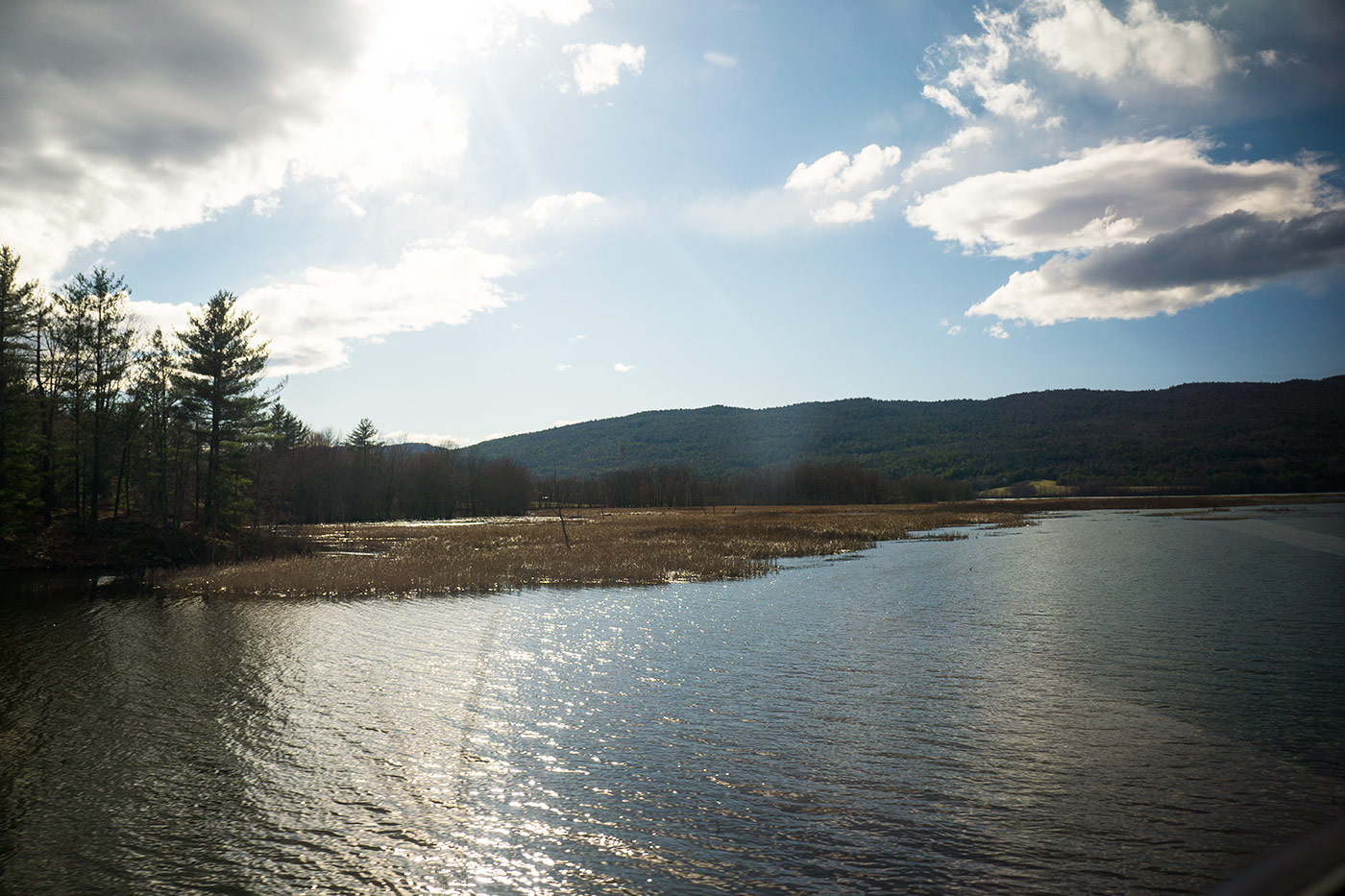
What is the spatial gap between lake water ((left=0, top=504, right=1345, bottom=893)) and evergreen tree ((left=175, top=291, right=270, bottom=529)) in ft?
77.1

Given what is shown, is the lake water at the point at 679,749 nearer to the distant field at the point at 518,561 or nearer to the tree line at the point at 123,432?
the distant field at the point at 518,561

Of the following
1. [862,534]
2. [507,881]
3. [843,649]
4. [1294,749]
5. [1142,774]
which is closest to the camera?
[507,881]

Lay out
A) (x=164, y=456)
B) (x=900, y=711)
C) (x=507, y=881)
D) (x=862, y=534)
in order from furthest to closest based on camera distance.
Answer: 1. (x=862, y=534)
2. (x=164, y=456)
3. (x=900, y=711)
4. (x=507, y=881)

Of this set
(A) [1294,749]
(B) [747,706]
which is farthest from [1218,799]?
(B) [747,706]

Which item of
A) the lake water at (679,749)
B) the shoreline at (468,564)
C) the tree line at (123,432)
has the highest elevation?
the tree line at (123,432)

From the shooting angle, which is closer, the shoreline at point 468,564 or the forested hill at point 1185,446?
the shoreline at point 468,564

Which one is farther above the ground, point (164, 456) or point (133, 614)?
point (164, 456)

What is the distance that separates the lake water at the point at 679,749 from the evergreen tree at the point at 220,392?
23.5 m

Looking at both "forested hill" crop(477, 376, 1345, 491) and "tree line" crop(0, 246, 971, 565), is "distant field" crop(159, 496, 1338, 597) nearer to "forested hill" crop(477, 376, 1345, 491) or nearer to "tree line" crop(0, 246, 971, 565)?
"tree line" crop(0, 246, 971, 565)

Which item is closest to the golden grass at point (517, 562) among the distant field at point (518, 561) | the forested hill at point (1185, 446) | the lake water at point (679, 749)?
the distant field at point (518, 561)

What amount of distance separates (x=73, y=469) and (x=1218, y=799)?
185ft

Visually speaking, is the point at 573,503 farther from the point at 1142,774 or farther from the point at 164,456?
the point at 1142,774

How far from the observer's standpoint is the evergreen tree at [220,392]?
47.0 meters

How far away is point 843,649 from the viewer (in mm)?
19828
